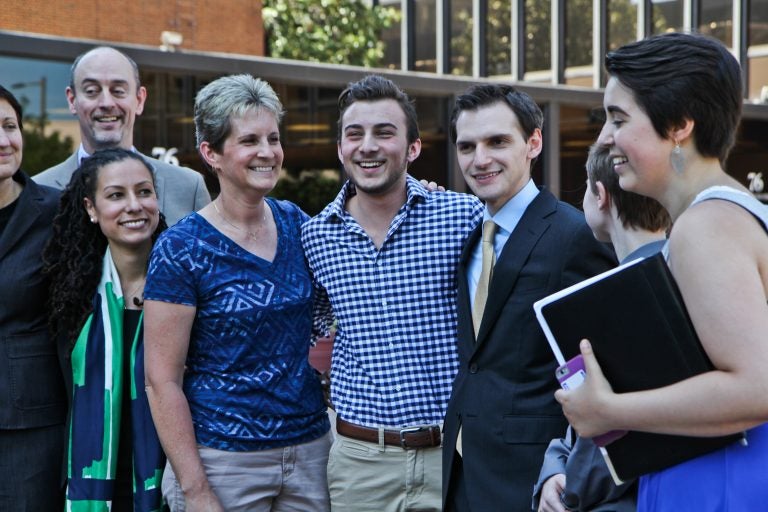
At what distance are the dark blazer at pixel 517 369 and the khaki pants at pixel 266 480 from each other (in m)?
0.64

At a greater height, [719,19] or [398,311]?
[719,19]

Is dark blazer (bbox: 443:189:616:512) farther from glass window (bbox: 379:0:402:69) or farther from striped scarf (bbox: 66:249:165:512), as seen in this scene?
glass window (bbox: 379:0:402:69)

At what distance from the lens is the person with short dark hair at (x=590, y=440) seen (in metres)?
2.51

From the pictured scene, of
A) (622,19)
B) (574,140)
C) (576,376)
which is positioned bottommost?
(576,376)

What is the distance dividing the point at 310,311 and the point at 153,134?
11.0 metres

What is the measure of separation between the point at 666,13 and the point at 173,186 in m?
20.1

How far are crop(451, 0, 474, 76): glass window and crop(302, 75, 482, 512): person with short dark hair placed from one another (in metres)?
19.2

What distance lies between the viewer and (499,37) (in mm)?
22375

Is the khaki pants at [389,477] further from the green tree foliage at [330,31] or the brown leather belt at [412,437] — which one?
the green tree foliage at [330,31]

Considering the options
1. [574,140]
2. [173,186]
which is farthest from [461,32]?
[173,186]

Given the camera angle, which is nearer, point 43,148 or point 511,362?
point 511,362

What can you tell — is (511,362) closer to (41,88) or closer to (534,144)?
(534,144)

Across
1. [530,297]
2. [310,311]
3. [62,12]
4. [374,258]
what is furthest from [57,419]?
[62,12]

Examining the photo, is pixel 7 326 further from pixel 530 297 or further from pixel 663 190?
pixel 663 190
